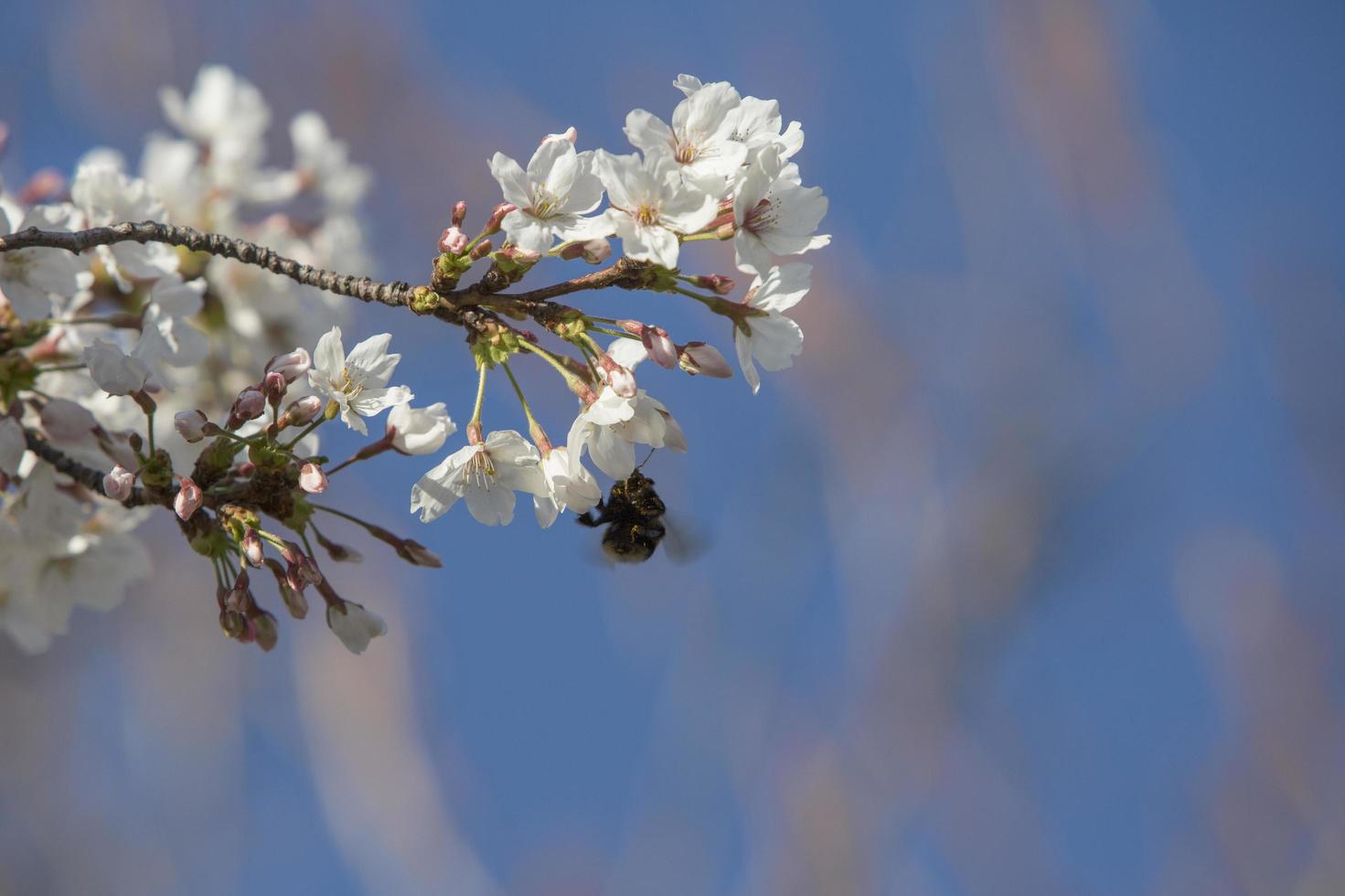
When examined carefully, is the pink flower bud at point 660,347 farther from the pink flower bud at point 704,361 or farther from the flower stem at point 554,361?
the flower stem at point 554,361

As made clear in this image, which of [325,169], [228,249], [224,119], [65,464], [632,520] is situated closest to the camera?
[228,249]

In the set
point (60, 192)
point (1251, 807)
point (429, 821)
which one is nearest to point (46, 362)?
point (60, 192)

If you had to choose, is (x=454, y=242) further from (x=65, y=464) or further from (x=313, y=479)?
(x=65, y=464)

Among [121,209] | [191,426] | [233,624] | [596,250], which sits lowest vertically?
[233,624]

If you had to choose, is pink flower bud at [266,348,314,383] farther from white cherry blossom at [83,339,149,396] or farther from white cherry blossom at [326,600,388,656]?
white cherry blossom at [326,600,388,656]

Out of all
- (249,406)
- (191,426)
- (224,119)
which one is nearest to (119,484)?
(191,426)
